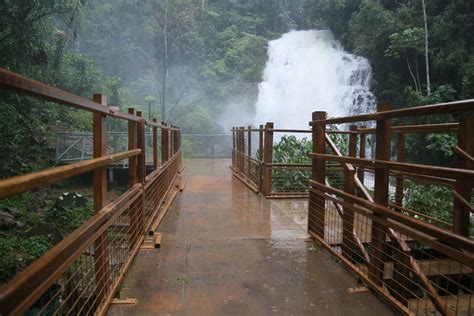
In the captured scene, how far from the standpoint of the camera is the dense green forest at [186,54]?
29.1 ft

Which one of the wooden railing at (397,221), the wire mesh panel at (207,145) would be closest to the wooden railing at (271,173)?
the wooden railing at (397,221)

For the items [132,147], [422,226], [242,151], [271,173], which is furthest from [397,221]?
[242,151]

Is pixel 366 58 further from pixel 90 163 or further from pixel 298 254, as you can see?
pixel 90 163

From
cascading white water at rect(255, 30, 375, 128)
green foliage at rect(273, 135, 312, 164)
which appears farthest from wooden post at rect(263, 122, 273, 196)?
cascading white water at rect(255, 30, 375, 128)

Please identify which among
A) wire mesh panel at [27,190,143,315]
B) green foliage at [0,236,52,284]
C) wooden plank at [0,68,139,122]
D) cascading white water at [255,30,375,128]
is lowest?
green foliage at [0,236,52,284]

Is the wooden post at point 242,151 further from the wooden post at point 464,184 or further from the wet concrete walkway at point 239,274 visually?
the wooden post at point 464,184

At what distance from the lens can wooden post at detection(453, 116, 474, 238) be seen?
3.23 meters

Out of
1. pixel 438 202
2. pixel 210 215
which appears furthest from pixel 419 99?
pixel 210 215

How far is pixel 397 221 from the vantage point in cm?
232

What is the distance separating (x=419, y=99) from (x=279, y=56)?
1231cm

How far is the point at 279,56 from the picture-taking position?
83.0 feet

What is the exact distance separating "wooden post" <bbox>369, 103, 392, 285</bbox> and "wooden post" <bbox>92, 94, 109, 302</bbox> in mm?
1909

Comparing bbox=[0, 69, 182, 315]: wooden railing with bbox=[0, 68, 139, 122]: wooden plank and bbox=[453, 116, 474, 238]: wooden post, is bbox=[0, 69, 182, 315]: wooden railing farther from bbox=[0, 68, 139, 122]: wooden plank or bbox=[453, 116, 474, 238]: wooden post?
bbox=[453, 116, 474, 238]: wooden post

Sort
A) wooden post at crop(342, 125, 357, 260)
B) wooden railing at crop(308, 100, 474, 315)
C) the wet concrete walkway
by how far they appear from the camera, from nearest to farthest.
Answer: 1. wooden railing at crop(308, 100, 474, 315)
2. the wet concrete walkway
3. wooden post at crop(342, 125, 357, 260)
